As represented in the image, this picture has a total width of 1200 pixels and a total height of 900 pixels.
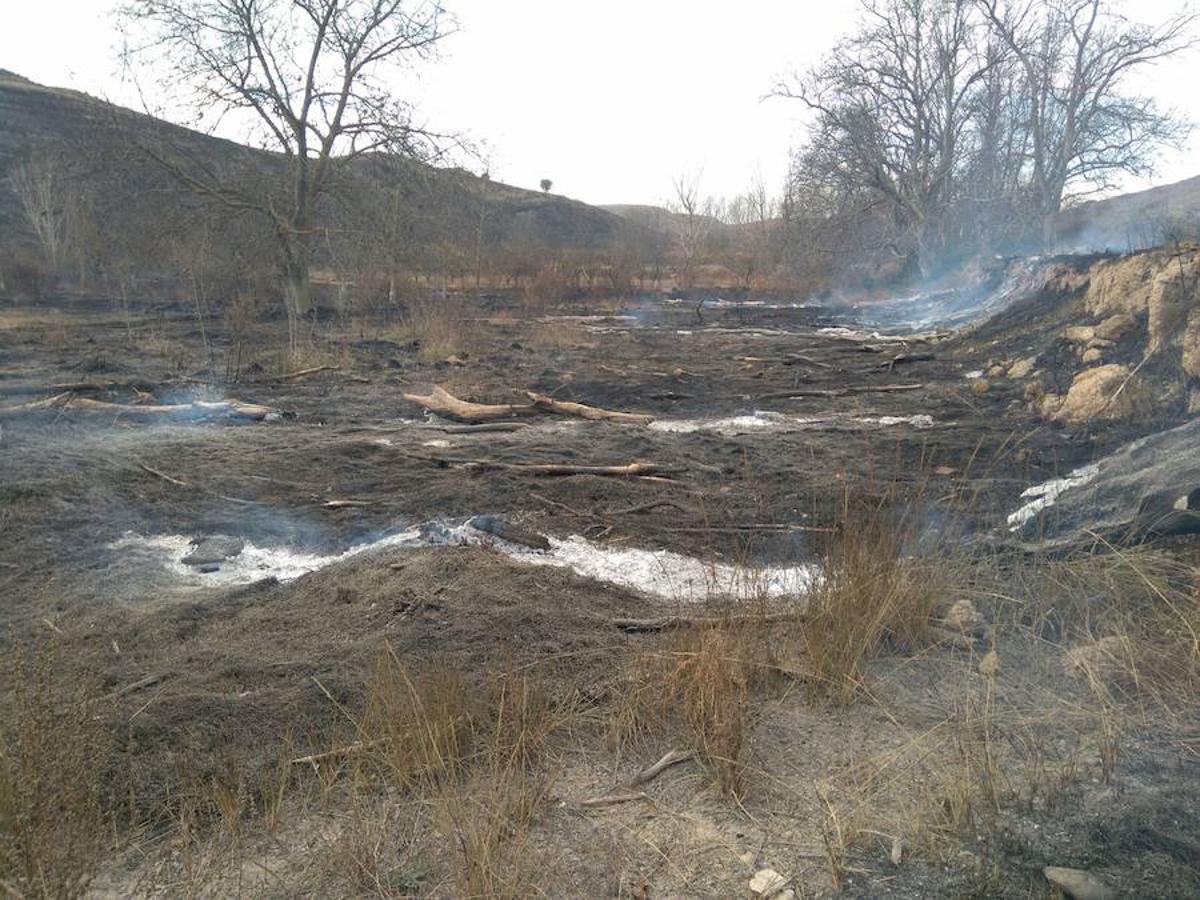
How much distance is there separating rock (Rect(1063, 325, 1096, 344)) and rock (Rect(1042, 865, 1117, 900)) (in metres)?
10.2

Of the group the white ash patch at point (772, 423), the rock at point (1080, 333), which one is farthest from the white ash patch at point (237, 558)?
the rock at point (1080, 333)

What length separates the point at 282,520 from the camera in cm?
568

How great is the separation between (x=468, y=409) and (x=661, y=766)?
6.76 m

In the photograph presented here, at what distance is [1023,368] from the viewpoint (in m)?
11.5

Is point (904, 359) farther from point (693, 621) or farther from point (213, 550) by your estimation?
point (213, 550)

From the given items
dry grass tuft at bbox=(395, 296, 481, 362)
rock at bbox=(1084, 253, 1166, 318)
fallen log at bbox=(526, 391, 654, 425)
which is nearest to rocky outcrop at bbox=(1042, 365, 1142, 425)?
rock at bbox=(1084, 253, 1166, 318)

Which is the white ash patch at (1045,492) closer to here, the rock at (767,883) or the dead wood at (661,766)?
the dead wood at (661,766)

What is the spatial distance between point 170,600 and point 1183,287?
1010cm

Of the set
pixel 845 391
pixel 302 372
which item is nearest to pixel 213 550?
pixel 302 372

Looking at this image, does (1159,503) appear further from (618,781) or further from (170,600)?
(170,600)

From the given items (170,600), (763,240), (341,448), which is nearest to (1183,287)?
(341,448)

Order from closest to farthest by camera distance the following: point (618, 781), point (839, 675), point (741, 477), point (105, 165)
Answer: point (618, 781), point (839, 675), point (741, 477), point (105, 165)

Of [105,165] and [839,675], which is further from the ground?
[105,165]

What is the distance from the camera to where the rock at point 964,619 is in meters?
3.68
